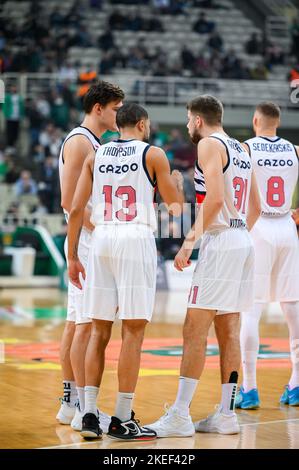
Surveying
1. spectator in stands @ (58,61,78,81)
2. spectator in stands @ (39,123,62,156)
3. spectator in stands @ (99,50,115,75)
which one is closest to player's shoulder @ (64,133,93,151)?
spectator in stands @ (39,123,62,156)

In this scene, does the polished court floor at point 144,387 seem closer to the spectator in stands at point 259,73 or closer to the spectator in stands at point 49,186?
the spectator in stands at point 49,186

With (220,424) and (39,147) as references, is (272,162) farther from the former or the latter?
(39,147)

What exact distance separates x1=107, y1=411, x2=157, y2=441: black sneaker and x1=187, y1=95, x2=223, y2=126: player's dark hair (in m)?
2.02

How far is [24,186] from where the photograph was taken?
71.4 ft

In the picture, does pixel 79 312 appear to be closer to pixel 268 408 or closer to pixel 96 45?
pixel 268 408

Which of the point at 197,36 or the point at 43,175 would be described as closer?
the point at 43,175

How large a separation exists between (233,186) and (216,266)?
1.76ft

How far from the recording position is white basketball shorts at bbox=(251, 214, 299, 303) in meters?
7.09

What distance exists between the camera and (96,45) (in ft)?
88.4

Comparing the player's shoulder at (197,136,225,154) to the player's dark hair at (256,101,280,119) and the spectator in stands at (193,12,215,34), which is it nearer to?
the player's dark hair at (256,101,280,119)

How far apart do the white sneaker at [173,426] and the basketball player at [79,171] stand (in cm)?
60
